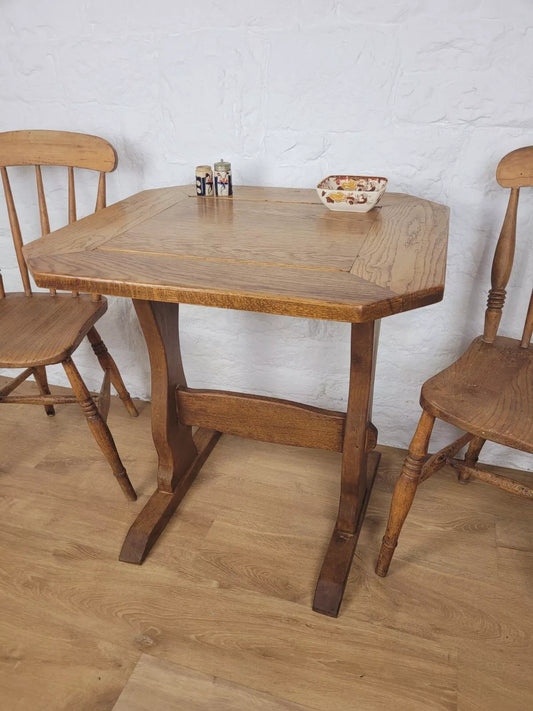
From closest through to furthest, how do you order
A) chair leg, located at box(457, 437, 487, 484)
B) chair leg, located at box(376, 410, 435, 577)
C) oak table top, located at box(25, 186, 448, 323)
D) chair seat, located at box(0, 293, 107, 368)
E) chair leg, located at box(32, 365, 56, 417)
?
1. oak table top, located at box(25, 186, 448, 323)
2. chair leg, located at box(376, 410, 435, 577)
3. chair seat, located at box(0, 293, 107, 368)
4. chair leg, located at box(457, 437, 487, 484)
5. chair leg, located at box(32, 365, 56, 417)

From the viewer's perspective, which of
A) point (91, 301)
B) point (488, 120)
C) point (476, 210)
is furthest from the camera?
point (91, 301)

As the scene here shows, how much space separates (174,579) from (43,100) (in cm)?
160

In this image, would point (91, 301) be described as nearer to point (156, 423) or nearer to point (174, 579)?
point (156, 423)

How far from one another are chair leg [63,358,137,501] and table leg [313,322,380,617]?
2.26 ft

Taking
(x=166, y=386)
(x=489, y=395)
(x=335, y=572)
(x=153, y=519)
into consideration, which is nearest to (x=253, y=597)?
(x=335, y=572)

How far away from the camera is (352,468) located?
1459mm

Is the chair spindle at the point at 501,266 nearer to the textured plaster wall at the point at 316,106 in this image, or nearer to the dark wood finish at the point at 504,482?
the textured plaster wall at the point at 316,106

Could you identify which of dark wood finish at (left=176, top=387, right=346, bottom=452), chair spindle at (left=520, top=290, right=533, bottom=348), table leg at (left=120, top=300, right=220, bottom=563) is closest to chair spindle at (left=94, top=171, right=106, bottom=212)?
table leg at (left=120, top=300, right=220, bottom=563)

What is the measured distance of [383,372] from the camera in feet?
6.23

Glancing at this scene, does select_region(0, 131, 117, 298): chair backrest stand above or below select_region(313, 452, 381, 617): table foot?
above

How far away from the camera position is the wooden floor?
123 cm

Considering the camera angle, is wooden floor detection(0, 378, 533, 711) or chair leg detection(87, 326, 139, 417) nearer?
wooden floor detection(0, 378, 533, 711)

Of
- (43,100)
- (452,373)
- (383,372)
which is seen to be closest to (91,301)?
(43,100)

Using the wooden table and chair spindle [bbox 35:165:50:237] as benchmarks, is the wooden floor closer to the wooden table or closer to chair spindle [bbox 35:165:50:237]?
the wooden table
